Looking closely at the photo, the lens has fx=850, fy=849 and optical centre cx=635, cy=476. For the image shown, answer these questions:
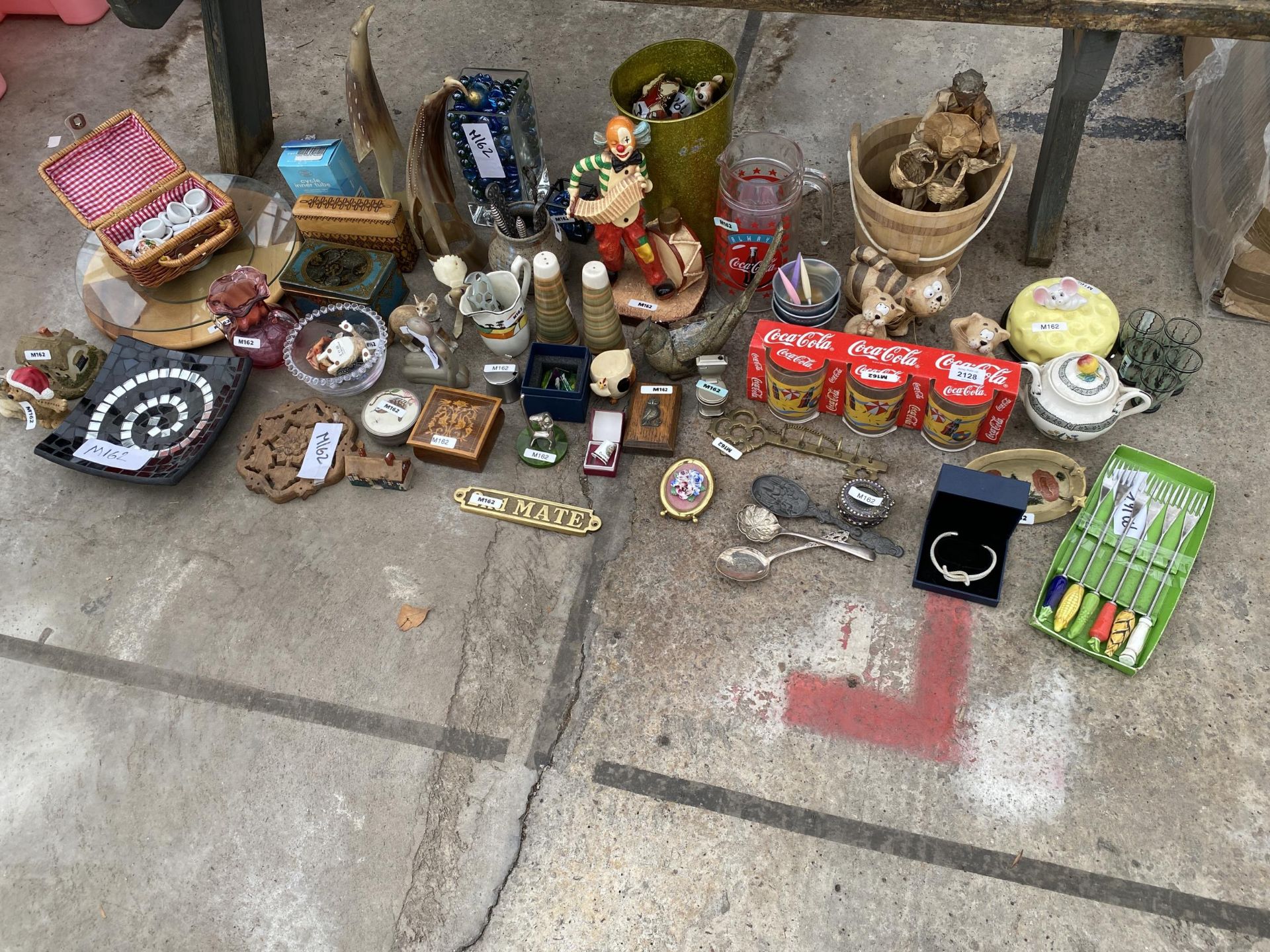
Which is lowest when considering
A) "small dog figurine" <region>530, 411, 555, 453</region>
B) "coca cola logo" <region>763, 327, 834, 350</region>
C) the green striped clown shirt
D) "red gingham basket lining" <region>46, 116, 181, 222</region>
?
"small dog figurine" <region>530, 411, 555, 453</region>

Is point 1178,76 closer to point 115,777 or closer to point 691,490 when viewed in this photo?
point 691,490

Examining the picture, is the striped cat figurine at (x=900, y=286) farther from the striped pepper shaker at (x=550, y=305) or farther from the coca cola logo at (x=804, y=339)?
the striped pepper shaker at (x=550, y=305)

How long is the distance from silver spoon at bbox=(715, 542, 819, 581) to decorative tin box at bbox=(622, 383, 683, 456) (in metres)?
0.51

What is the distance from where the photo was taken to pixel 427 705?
2.96 metres

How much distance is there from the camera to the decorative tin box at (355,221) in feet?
12.4

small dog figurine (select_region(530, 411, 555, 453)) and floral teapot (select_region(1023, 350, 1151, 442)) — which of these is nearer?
floral teapot (select_region(1023, 350, 1151, 442))

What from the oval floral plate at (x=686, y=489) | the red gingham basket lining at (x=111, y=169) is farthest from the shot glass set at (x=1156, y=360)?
the red gingham basket lining at (x=111, y=169)

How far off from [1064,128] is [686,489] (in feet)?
6.84

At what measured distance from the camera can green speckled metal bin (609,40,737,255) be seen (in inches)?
131

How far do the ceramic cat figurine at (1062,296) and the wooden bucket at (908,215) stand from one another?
0.35 meters

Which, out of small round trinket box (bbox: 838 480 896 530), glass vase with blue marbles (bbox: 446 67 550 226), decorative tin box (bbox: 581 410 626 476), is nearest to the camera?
small round trinket box (bbox: 838 480 896 530)

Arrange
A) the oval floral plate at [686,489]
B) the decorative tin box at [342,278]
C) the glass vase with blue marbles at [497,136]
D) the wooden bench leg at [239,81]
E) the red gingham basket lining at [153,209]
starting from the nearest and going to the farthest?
the oval floral plate at [686,489] → the glass vase with blue marbles at [497,136] → the decorative tin box at [342,278] → the red gingham basket lining at [153,209] → the wooden bench leg at [239,81]

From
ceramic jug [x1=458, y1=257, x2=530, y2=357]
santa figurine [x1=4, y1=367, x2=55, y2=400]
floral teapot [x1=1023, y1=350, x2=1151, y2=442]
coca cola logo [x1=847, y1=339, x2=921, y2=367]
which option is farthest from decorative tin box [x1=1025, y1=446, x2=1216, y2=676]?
santa figurine [x1=4, y1=367, x2=55, y2=400]

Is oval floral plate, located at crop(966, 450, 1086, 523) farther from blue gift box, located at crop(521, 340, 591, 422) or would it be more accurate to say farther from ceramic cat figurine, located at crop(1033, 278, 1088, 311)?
blue gift box, located at crop(521, 340, 591, 422)
